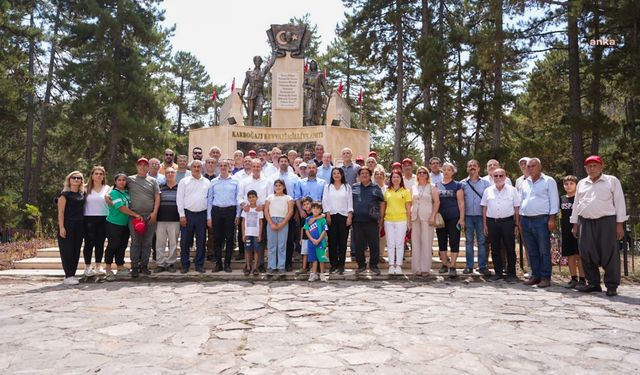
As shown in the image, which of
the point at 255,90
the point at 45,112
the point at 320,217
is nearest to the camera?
the point at 320,217

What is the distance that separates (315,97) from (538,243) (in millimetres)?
8937

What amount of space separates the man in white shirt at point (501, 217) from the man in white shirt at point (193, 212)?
398 centimetres

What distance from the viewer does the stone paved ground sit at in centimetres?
290

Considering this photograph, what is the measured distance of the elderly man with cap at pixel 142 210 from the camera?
6.34 m

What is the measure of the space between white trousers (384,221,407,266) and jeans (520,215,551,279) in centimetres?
161

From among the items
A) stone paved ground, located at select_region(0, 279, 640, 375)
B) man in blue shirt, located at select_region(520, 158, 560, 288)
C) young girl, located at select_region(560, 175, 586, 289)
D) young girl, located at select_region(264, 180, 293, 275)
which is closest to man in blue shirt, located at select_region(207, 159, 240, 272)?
young girl, located at select_region(264, 180, 293, 275)

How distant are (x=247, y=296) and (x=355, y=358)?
2324mm

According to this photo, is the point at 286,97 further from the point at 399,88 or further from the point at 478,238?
the point at 399,88

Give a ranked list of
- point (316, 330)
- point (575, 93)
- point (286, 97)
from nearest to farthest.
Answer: point (316, 330)
point (575, 93)
point (286, 97)

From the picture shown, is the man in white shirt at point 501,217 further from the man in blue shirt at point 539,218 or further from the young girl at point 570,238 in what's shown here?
the young girl at point 570,238

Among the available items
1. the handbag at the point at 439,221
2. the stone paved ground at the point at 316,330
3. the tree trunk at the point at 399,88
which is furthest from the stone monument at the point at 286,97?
the stone paved ground at the point at 316,330

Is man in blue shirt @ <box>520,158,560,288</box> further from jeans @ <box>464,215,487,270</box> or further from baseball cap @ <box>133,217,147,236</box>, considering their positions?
baseball cap @ <box>133,217,147,236</box>

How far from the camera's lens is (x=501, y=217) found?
20.5 ft

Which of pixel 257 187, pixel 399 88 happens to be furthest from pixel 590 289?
pixel 399 88
